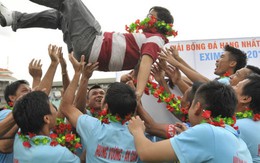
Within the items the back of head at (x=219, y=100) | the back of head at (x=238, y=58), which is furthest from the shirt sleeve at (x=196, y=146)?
the back of head at (x=238, y=58)

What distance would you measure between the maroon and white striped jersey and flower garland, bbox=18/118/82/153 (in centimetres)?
70

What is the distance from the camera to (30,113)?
247 cm

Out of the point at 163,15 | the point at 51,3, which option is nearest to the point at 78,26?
the point at 51,3

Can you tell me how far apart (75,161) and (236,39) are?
5.10m

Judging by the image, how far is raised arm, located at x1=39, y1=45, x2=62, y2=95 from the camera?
3123 millimetres

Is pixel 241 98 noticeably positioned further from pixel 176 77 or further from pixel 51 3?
pixel 51 3

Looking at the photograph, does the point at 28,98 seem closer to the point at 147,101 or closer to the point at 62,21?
the point at 62,21

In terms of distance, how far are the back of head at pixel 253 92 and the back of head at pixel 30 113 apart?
161 centimetres

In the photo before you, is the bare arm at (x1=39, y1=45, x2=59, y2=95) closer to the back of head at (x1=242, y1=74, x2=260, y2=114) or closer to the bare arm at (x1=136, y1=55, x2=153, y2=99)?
the bare arm at (x1=136, y1=55, x2=153, y2=99)

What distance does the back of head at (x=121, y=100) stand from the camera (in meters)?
2.66

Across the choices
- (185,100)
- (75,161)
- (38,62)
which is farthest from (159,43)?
(75,161)

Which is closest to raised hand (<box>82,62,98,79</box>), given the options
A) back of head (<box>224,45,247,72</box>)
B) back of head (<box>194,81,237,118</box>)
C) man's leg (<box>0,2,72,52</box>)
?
man's leg (<box>0,2,72,52</box>)

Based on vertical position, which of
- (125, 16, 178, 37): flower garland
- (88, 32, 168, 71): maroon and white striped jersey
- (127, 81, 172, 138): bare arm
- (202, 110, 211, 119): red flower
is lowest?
(127, 81, 172, 138): bare arm

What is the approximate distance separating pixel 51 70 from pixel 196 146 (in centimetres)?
170
